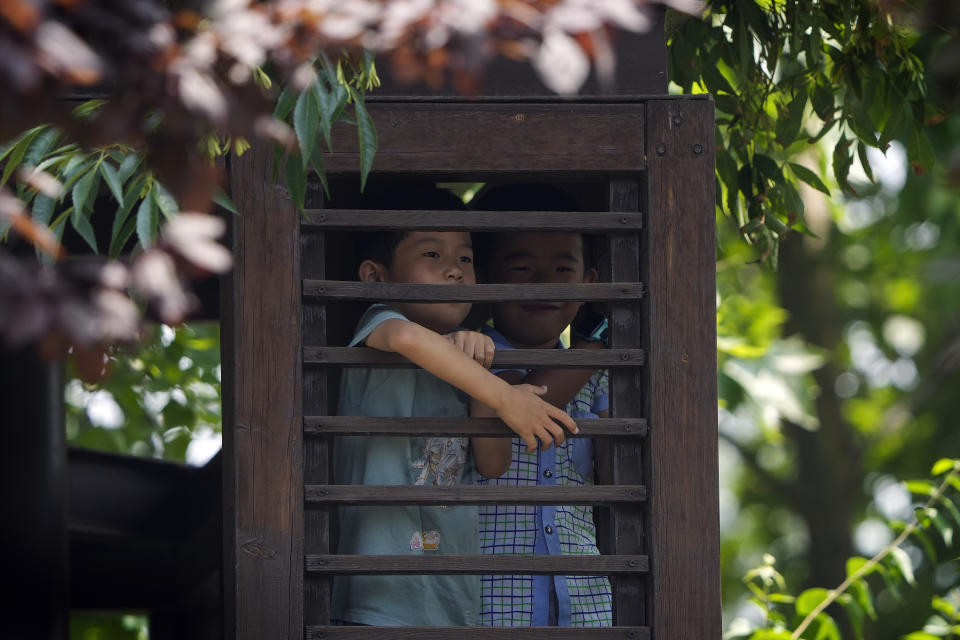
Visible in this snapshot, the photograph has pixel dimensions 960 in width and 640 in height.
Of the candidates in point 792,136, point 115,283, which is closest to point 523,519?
point 792,136

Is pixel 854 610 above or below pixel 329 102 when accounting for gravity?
below

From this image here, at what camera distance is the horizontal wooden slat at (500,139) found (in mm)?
2721

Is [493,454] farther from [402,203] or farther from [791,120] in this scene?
[791,120]

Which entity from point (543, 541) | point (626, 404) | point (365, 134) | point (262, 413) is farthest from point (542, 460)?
point (365, 134)

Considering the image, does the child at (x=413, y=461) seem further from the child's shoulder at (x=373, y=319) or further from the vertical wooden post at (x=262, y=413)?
the vertical wooden post at (x=262, y=413)

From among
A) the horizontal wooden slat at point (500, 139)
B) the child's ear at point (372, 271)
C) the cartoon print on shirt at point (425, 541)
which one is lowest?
the cartoon print on shirt at point (425, 541)

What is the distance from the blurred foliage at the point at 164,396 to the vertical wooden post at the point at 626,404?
2.69 m

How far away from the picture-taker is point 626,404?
274 cm

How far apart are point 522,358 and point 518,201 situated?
88cm

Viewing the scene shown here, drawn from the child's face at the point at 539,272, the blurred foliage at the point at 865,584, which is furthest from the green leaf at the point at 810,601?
the child's face at the point at 539,272

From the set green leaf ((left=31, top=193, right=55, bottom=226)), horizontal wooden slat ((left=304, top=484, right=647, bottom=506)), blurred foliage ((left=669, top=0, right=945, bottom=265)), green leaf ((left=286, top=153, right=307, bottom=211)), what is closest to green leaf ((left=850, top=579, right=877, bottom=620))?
blurred foliage ((left=669, top=0, right=945, bottom=265))

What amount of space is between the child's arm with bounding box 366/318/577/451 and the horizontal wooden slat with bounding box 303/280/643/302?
8 centimetres

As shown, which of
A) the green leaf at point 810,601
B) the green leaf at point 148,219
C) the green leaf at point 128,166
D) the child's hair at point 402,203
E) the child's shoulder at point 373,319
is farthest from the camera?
the green leaf at point 810,601

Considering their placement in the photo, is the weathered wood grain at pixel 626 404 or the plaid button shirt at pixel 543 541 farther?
the plaid button shirt at pixel 543 541
